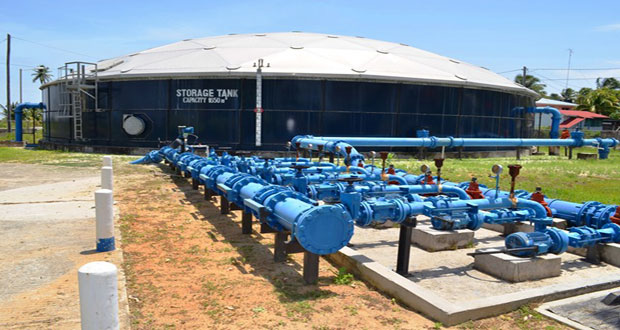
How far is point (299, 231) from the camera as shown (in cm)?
516

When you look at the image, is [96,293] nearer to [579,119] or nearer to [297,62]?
[297,62]

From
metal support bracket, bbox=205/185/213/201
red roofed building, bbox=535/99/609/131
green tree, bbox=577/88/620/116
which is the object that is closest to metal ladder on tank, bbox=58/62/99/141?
metal support bracket, bbox=205/185/213/201

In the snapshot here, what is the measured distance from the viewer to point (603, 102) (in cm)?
6081

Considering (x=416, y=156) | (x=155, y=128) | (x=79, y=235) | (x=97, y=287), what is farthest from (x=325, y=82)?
(x=97, y=287)

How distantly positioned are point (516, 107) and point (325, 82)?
14352mm

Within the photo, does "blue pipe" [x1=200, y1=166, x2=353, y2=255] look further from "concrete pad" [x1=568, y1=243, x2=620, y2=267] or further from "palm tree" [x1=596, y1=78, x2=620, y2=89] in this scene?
"palm tree" [x1=596, y1=78, x2=620, y2=89]

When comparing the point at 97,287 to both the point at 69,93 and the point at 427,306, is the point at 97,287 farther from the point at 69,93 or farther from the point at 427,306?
the point at 69,93

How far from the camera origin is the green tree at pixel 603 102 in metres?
59.8

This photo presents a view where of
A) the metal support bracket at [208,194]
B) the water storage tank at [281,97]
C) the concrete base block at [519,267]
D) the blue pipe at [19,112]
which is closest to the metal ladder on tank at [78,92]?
the water storage tank at [281,97]

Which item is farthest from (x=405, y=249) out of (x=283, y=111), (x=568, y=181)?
(x=283, y=111)

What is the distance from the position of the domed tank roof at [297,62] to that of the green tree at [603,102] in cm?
3804

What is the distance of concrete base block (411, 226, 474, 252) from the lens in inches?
283

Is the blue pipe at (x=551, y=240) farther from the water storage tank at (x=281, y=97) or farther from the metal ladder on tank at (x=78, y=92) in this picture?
the metal ladder on tank at (x=78, y=92)

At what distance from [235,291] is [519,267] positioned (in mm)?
3682
